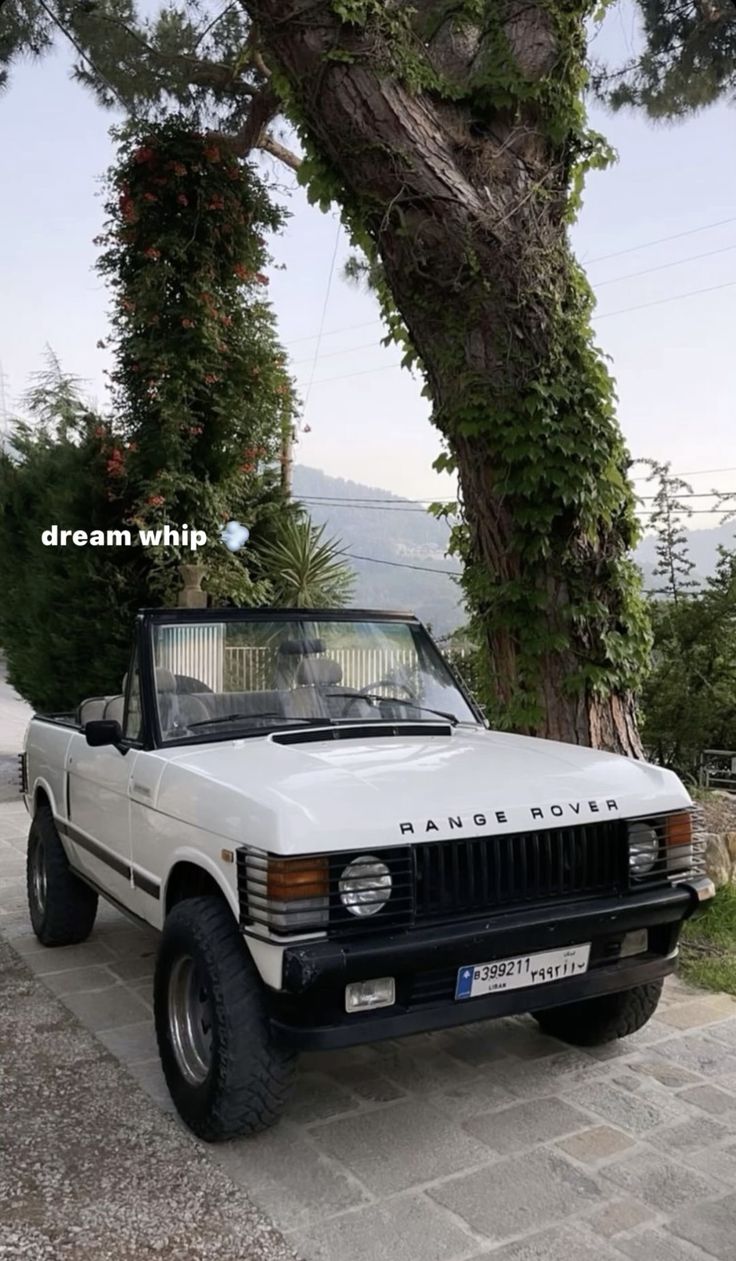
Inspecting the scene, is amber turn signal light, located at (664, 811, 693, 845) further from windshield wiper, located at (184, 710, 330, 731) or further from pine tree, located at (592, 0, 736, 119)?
pine tree, located at (592, 0, 736, 119)

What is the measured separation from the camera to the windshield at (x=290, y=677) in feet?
13.8

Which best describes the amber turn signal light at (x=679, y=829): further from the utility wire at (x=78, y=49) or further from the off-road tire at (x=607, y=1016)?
the utility wire at (x=78, y=49)

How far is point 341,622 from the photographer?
4746 mm

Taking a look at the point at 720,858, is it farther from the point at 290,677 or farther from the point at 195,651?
the point at 195,651

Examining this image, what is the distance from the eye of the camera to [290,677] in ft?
14.5

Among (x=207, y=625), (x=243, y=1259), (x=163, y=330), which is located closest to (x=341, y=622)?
(x=207, y=625)

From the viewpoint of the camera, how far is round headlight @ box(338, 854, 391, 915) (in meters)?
3.00

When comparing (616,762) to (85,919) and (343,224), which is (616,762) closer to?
(85,919)

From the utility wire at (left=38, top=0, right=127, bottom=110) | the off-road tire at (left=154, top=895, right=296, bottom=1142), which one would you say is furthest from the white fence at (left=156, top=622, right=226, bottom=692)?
the utility wire at (left=38, top=0, right=127, bottom=110)

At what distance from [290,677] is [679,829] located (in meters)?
1.70

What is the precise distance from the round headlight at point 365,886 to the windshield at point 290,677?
1141 millimetres

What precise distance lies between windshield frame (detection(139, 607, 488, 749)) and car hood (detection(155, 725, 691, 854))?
107mm

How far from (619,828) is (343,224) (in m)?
4.46

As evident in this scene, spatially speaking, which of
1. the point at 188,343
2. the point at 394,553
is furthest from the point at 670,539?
the point at 394,553
